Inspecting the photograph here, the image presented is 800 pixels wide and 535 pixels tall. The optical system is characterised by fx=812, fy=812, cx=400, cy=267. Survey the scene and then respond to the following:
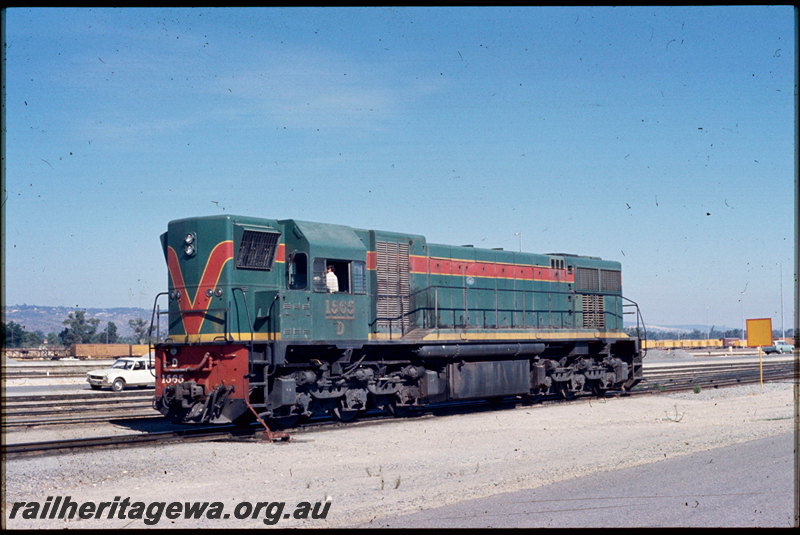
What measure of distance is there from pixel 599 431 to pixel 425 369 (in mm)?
4546

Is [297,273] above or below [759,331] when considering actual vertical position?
above

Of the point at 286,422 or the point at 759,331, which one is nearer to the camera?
the point at 286,422

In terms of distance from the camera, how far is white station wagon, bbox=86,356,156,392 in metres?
30.8

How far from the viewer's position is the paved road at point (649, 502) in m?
7.70

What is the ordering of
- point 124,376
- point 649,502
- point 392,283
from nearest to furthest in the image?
point 649,502 → point 392,283 → point 124,376

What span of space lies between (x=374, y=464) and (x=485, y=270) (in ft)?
32.4

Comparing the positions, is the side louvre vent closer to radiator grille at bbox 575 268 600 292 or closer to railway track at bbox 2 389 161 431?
railway track at bbox 2 389 161 431

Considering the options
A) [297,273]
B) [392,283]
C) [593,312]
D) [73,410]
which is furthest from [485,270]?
[73,410]

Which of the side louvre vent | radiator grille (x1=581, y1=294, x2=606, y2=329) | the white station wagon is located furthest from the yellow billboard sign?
the white station wagon

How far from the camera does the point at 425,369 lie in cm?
1902

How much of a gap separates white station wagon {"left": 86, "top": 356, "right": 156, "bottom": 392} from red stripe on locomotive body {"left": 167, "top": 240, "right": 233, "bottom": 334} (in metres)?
15.7

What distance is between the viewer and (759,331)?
27.4m

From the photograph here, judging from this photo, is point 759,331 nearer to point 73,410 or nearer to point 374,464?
point 374,464

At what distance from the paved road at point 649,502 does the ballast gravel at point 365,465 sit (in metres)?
0.57
